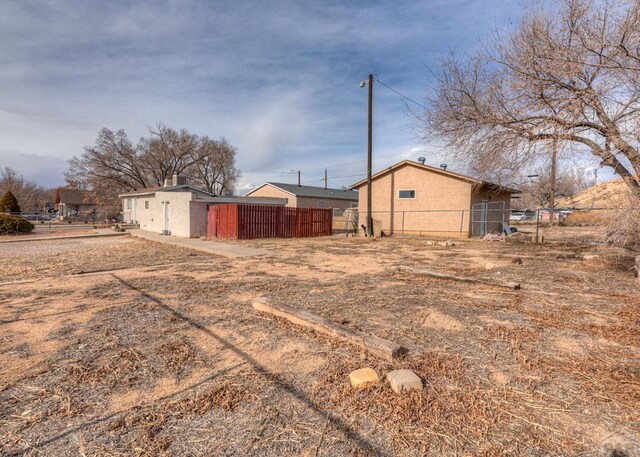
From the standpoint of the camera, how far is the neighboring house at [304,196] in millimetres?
31875

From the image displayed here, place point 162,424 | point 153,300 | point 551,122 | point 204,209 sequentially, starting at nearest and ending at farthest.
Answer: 1. point 162,424
2. point 153,300
3. point 551,122
4. point 204,209

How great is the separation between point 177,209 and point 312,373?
17.2 m

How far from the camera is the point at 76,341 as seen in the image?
3410mm

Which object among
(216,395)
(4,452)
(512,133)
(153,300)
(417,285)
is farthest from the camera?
(512,133)

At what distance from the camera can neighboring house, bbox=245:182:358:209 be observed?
105ft

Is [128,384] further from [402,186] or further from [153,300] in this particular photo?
Result: [402,186]

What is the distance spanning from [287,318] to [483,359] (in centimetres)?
224

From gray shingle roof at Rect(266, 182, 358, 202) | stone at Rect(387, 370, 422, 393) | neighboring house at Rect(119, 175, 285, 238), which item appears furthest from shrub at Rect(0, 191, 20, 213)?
stone at Rect(387, 370, 422, 393)

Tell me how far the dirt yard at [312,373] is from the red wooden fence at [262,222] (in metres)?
10.2

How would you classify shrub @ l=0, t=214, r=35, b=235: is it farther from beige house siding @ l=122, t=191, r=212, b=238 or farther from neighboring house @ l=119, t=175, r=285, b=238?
beige house siding @ l=122, t=191, r=212, b=238

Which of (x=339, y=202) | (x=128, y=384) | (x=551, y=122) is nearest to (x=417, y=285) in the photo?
(x=128, y=384)

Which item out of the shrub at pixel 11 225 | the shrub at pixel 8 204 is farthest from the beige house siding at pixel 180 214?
Result: the shrub at pixel 8 204

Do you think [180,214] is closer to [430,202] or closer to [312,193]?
[430,202]

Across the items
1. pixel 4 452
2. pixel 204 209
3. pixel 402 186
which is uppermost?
pixel 402 186
